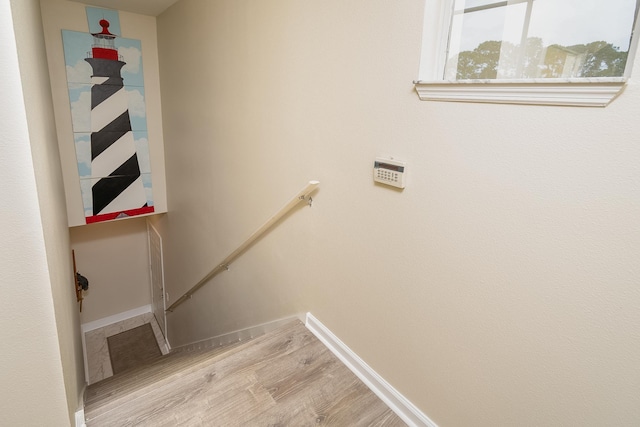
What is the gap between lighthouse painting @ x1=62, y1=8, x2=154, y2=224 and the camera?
376 centimetres

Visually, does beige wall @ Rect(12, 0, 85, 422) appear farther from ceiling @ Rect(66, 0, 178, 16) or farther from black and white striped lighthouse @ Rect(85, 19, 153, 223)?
black and white striped lighthouse @ Rect(85, 19, 153, 223)

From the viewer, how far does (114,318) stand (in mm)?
5621

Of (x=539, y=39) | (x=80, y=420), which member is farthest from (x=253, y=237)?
(x=539, y=39)

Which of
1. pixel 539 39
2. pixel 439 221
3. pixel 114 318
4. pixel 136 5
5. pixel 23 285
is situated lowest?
pixel 114 318

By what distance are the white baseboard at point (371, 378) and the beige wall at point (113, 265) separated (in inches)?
174

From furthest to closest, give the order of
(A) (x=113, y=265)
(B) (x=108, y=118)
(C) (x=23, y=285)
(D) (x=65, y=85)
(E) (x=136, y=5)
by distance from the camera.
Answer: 1. (A) (x=113, y=265)
2. (B) (x=108, y=118)
3. (D) (x=65, y=85)
4. (E) (x=136, y=5)
5. (C) (x=23, y=285)

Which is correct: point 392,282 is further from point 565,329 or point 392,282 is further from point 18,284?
point 18,284

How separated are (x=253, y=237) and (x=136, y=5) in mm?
2878

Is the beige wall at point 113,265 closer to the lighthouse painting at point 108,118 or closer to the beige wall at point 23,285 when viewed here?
the lighthouse painting at point 108,118

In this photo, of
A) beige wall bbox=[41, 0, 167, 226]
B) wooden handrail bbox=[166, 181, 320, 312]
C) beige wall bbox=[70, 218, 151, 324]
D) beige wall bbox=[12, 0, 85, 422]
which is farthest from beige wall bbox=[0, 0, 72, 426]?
beige wall bbox=[70, 218, 151, 324]

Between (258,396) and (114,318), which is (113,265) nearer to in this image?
→ (114,318)

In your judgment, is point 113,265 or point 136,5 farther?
point 113,265

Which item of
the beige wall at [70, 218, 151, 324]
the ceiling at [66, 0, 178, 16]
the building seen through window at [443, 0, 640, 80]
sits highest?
the ceiling at [66, 0, 178, 16]

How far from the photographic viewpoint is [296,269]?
225cm
